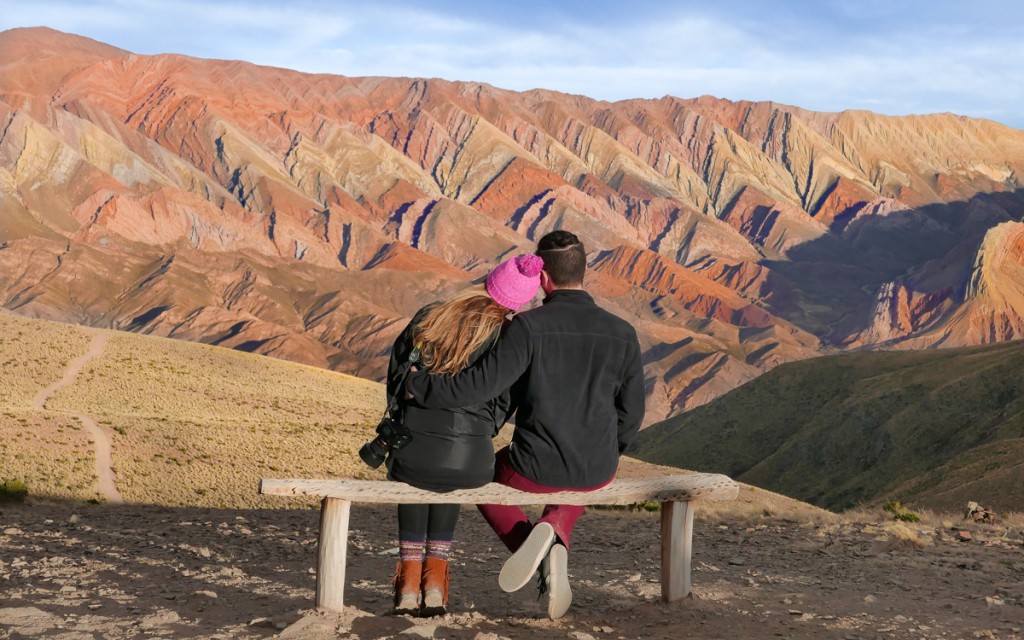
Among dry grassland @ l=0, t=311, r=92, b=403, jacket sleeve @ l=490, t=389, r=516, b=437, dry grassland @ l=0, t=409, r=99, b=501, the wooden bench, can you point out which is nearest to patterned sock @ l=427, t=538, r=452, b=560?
the wooden bench

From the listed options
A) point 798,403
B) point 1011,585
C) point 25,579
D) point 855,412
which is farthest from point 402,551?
point 798,403

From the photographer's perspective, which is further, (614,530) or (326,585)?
(614,530)

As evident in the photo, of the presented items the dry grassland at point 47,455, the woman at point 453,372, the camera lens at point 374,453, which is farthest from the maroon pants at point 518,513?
the dry grassland at point 47,455

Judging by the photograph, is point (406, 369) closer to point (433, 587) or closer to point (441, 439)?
point (441, 439)

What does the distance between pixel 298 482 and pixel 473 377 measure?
1.94 m

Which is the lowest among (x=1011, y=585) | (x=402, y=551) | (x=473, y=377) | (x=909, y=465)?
(x=909, y=465)

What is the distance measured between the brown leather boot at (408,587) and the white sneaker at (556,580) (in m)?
1.04

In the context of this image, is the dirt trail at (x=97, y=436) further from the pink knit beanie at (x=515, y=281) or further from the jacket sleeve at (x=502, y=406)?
the pink knit beanie at (x=515, y=281)

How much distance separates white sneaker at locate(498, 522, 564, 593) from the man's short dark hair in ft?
6.19

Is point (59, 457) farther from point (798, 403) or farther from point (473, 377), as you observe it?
point (798, 403)

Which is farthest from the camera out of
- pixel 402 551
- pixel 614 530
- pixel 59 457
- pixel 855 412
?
pixel 855 412

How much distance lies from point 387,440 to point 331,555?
136 centimetres

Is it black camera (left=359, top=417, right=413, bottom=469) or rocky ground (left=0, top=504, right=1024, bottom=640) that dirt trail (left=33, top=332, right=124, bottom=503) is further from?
black camera (left=359, top=417, right=413, bottom=469)

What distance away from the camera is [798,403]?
90000 millimetres
